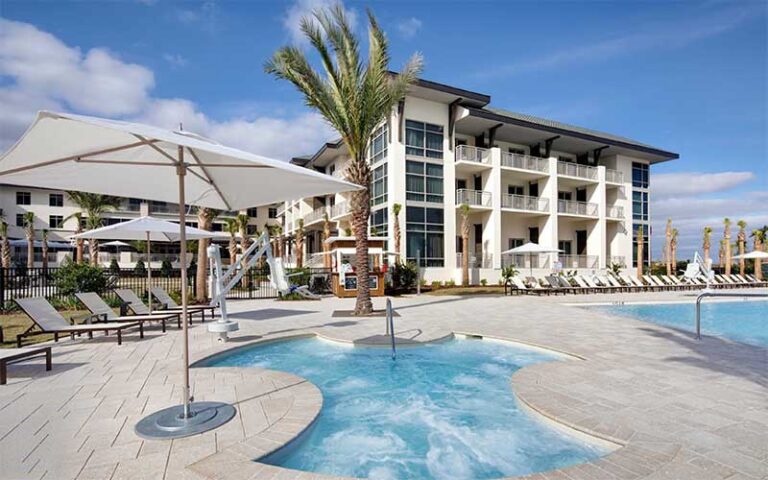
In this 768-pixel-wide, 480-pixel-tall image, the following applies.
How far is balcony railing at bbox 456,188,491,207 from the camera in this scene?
958 inches

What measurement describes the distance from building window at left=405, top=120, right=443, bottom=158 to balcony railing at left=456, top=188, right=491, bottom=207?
2.75m

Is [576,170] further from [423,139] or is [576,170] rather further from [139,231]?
[139,231]

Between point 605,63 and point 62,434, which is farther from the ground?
point 605,63

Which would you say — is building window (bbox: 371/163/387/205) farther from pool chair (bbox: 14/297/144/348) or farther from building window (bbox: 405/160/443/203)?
pool chair (bbox: 14/297/144/348)

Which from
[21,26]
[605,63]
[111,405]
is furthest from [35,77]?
[605,63]

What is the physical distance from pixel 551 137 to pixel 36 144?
94.7 feet

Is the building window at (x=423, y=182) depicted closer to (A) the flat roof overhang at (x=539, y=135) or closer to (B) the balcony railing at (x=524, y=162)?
(A) the flat roof overhang at (x=539, y=135)

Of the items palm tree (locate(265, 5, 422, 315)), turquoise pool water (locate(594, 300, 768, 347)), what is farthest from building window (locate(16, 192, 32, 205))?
turquoise pool water (locate(594, 300, 768, 347))

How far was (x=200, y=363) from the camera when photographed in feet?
21.0

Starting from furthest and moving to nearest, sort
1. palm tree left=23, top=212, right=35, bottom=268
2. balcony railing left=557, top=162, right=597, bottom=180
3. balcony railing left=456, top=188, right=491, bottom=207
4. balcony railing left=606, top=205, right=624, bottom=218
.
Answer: palm tree left=23, top=212, right=35, bottom=268 → balcony railing left=606, top=205, right=624, bottom=218 → balcony railing left=557, top=162, right=597, bottom=180 → balcony railing left=456, top=188, right=491, bottom=207

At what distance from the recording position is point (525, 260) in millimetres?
26266

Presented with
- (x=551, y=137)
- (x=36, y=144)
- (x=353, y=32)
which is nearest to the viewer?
(x=36, y=144)

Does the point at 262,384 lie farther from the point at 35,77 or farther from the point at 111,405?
the point at 35,77

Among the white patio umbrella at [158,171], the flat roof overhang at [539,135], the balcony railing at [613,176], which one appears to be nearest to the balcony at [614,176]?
the balcony railing at [613,176]
